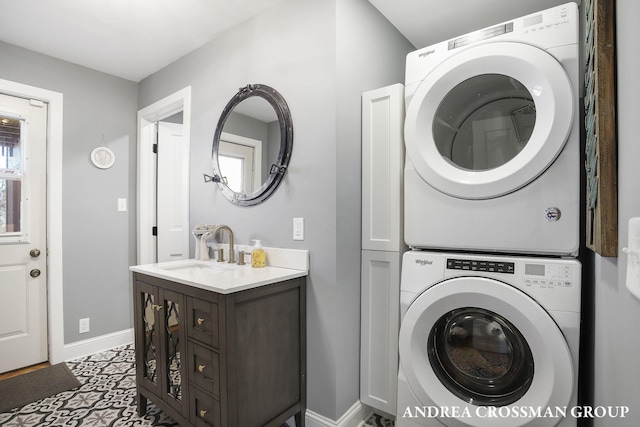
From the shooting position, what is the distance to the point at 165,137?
10.1 feet

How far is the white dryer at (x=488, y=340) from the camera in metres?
1.13

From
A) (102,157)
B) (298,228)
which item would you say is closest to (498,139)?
(298,228)

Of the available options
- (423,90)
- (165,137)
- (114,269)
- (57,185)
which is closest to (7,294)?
(114,269)

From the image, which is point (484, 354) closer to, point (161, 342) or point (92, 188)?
point (161, 342)

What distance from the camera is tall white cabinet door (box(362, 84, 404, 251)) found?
167 cm

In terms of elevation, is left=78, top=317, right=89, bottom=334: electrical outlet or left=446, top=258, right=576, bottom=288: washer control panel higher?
left=446, top=258, right=576, bottom=288: washer control panel

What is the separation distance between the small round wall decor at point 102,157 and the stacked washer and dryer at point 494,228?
105 inches

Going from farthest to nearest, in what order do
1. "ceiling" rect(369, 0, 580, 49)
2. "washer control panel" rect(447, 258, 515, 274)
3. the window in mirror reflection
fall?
the window in mirror reflection < "ceiling" rect(369, 0, 580, 49) < "washer control panel" rect(447, 258, 515, 274)

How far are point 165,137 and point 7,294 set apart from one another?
5.70 ft

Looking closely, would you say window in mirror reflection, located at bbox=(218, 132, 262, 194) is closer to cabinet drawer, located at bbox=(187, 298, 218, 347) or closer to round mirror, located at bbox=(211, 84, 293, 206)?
round mirror, located at bbox=(211, 84, 293, 206)

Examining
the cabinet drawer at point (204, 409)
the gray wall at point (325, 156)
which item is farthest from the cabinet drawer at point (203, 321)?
the gray wall at point (325, 156)

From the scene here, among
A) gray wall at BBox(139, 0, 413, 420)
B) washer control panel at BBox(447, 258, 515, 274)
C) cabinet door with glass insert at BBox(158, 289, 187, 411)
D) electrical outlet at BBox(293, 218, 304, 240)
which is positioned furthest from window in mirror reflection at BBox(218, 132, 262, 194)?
washer control panel at BBox(447, 258, 515, 274)

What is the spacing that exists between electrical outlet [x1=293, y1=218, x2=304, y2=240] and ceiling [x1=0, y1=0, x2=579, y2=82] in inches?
52.3

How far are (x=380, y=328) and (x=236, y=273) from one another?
0.83 meters
